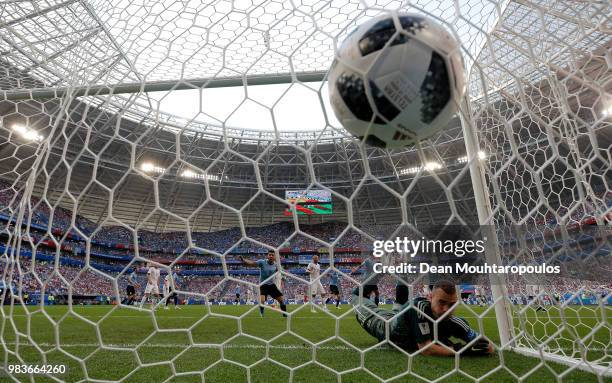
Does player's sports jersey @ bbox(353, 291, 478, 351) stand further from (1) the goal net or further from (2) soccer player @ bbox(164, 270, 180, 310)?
(2) soccer player @ bbox(164, 270, 180, 310)

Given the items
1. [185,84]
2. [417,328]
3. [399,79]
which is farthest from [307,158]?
[417,328]

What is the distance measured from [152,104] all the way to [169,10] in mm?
726

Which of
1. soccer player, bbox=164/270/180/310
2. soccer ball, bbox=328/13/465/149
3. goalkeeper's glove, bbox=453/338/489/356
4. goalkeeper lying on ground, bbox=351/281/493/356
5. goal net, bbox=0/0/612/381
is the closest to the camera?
soccer ball, bbox=328/13/465/149

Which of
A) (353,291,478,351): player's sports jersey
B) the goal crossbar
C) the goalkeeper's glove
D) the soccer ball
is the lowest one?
the goalkeeper's glove

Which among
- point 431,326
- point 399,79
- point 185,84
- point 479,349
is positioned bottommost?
point 479,349

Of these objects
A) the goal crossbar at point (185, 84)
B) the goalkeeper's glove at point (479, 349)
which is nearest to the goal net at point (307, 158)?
the goal crossbar at point (185, 84)

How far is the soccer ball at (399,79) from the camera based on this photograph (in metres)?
1.49

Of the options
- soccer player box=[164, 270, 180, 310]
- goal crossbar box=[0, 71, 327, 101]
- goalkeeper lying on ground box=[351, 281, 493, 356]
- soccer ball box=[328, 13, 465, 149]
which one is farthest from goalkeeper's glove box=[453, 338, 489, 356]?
goal crossbar box=[0, 71, 327, 101]

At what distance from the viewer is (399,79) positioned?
148 cm

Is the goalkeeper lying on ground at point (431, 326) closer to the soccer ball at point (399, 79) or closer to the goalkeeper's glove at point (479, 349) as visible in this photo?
the goalkeeper's glove at point (479, 349)

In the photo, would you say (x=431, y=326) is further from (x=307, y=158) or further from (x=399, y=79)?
(x=399, y=79)

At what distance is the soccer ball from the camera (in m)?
1.49

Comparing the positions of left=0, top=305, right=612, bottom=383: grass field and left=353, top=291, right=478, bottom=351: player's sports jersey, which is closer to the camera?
left=0, top=305, right=612, bottom=383: grass field

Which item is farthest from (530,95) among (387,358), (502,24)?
(387,358)
